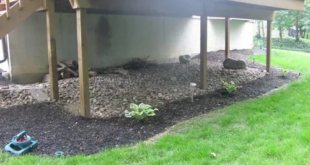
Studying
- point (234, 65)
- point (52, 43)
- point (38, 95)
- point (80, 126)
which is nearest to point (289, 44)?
point (234, 65)

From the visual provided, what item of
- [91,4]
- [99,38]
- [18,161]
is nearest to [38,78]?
[99,38]

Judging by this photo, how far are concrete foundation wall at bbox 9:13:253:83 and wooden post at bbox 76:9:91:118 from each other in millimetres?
2636

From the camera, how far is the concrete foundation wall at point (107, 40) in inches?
257

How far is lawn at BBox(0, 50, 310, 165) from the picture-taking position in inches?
122

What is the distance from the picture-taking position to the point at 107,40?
26.9 feet

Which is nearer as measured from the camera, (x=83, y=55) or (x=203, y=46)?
(x=83, y=55)

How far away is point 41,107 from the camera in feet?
16.2

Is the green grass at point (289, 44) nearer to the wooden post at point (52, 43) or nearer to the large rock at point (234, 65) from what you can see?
the large rock at point (234, 65)

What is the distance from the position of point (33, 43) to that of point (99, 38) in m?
1.87

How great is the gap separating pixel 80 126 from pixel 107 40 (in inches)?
172

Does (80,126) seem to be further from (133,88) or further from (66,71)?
(66,71)

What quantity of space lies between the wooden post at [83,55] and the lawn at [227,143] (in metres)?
1.42

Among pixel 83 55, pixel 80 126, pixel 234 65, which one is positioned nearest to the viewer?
pixel 80 126

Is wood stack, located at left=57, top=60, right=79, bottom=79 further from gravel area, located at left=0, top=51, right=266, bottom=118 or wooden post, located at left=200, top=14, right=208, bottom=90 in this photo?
wooden post, located at left=200, top=14, right=208, bottom=90
